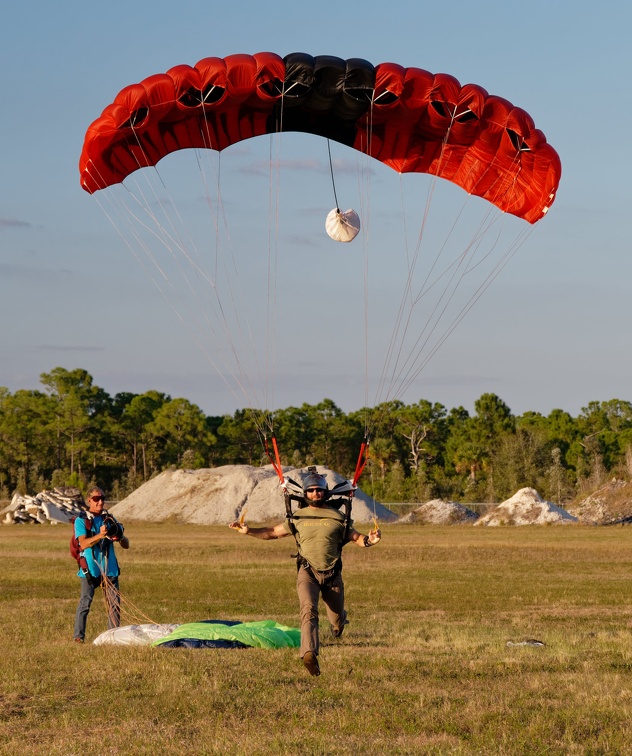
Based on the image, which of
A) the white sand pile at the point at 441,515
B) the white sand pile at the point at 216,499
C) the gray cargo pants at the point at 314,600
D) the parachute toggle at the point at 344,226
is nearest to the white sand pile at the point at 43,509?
the white sand pile at the point at 216,499

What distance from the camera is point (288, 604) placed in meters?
17.5

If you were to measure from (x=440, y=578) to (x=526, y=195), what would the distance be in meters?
10.2

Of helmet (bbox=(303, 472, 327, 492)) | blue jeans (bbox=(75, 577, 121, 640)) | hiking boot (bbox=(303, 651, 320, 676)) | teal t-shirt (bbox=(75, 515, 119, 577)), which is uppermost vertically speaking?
helmet (bbox=(303, 472, 327, 492))

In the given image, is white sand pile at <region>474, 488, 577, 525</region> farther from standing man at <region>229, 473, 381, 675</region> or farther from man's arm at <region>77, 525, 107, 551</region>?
standing man at <region>229, 473, 381, 675</region>

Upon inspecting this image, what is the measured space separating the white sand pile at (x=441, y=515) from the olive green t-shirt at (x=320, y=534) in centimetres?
4084

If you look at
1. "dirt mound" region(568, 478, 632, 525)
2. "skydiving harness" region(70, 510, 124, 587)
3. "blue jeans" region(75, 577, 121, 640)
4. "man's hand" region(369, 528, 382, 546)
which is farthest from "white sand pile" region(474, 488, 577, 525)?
"man's hand" region(369, 528, 382, 546)

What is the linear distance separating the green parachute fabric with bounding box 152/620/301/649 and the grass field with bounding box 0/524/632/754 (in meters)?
0.49

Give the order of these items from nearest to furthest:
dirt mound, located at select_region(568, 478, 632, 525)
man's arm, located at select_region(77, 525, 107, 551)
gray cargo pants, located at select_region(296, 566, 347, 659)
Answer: gray cargo pants, located at select_region(296, 566, 347, 659) → man's arm, located at select_region(77, 525, 107, 551) → dirt mound, located at select_region(568, 478, 632, 525)

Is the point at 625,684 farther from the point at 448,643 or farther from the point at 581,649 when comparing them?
the point at 448,643

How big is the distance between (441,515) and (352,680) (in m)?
42.4

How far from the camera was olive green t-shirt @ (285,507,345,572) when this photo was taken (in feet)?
33.7

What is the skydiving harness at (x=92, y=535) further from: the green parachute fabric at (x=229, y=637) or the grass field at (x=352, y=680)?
the green parachute fabric at (x=229, y=637)

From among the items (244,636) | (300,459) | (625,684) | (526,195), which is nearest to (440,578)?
(526,195)

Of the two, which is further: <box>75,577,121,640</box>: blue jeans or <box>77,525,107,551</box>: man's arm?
<box>75,577,121,640</box>: blue jeans
